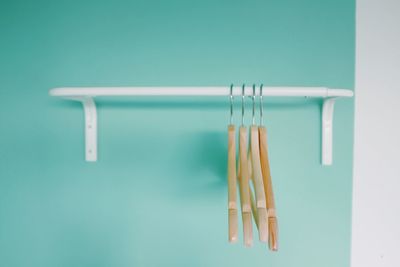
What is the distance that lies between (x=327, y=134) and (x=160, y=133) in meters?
0.46

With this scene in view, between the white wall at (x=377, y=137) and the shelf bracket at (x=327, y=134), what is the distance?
3.1 inches

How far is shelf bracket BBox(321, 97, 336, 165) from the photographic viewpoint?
30.8 inches

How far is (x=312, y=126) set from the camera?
0.81 metres

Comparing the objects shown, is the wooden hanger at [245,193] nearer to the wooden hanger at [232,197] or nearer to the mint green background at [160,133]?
the wooden hanger at [232,197]

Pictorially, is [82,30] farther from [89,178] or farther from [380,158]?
[380,158]

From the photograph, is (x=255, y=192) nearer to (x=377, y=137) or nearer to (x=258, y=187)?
(x=258, y=187)

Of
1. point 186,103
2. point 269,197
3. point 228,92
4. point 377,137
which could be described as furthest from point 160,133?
point 377,137

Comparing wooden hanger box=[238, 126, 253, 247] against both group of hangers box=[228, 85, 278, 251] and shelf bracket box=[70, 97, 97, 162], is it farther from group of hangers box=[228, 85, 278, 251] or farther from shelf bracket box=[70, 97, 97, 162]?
shelf bracket box=[70, 97, 97, 162]

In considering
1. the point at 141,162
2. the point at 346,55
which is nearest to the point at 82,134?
the point at 141,162

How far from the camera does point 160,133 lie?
852 mm

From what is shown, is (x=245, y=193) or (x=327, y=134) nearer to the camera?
(x=245, y=193)

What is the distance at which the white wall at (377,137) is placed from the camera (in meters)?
0.80

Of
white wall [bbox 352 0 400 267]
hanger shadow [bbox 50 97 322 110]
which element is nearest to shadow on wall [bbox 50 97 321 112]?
hanger shadow [bbox 50 97 322 110]

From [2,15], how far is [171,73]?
55 centimetres
